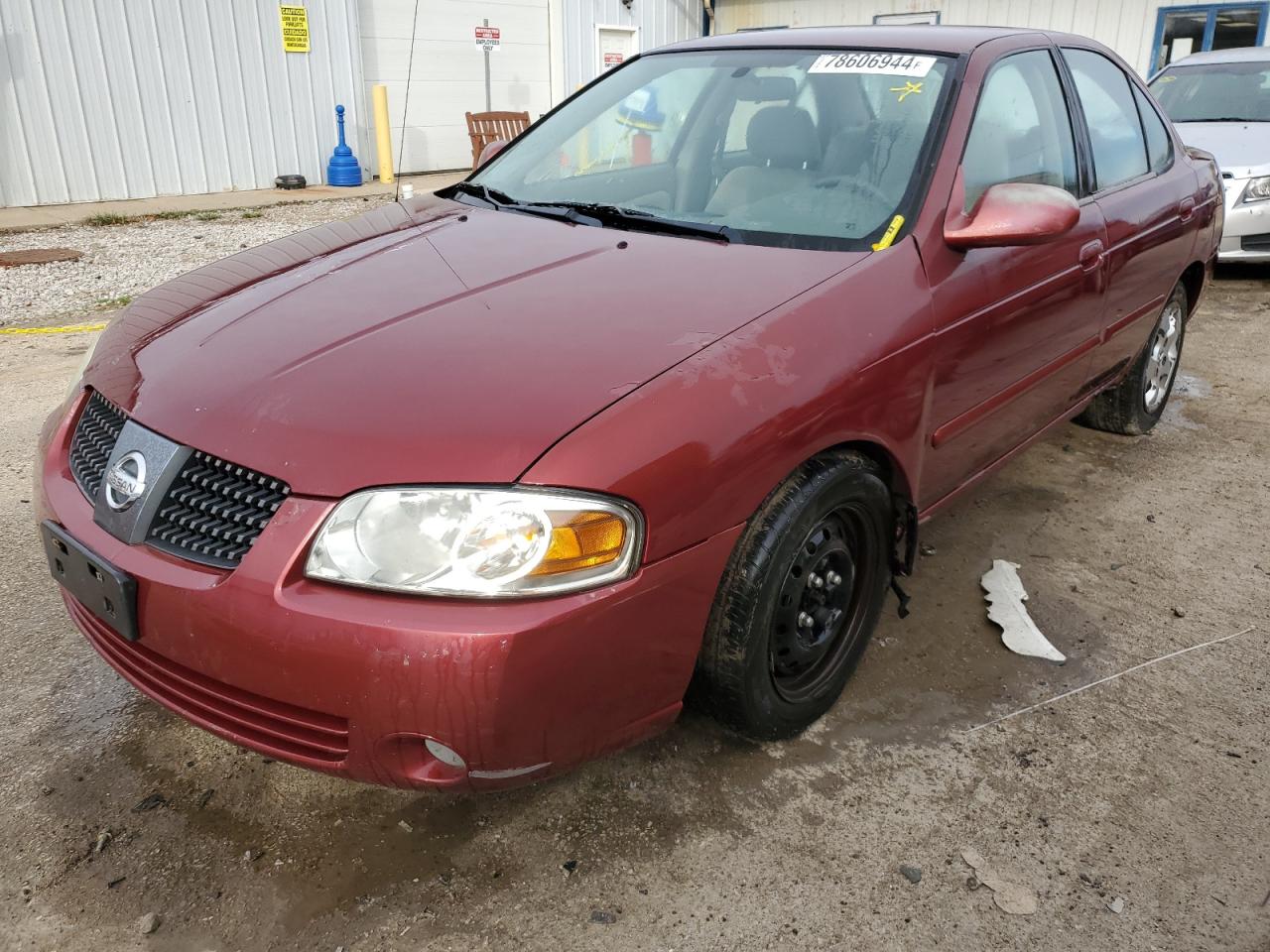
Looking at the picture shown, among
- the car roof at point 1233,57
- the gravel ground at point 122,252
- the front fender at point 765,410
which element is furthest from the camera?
the car roof at point 1233,57

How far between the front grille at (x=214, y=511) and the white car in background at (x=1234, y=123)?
24.0 feet

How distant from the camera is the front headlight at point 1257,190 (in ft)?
23.3

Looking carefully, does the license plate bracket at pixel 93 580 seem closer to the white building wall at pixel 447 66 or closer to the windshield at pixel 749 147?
the windshield at pixel 749 147

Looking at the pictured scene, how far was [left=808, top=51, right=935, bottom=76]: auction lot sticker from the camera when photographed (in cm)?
285

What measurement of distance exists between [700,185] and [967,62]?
830 millimetres

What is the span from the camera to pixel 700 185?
2.85 metres

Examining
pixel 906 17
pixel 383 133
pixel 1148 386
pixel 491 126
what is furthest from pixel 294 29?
pixel 1148 386

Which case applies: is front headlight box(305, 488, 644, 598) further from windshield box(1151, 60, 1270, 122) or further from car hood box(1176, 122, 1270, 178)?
windshield box(1151, 60, 1270, 122)

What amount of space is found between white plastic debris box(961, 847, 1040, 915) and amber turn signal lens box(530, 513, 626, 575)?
1.02m

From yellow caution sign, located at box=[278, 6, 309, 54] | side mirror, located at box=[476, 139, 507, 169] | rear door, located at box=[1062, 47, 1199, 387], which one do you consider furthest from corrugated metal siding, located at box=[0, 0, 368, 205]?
rear door, located at box=[1062, 47, 1199, 387]

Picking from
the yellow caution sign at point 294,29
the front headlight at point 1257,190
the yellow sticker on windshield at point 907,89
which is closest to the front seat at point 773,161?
the yellow sticker on windshield at point 907,89

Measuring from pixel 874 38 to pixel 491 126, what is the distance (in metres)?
10.4

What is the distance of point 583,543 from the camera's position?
1730 millimetres

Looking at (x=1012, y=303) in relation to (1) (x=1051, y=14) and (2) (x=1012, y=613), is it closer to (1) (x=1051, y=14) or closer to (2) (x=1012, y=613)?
(2) (x=1012, y=613)
